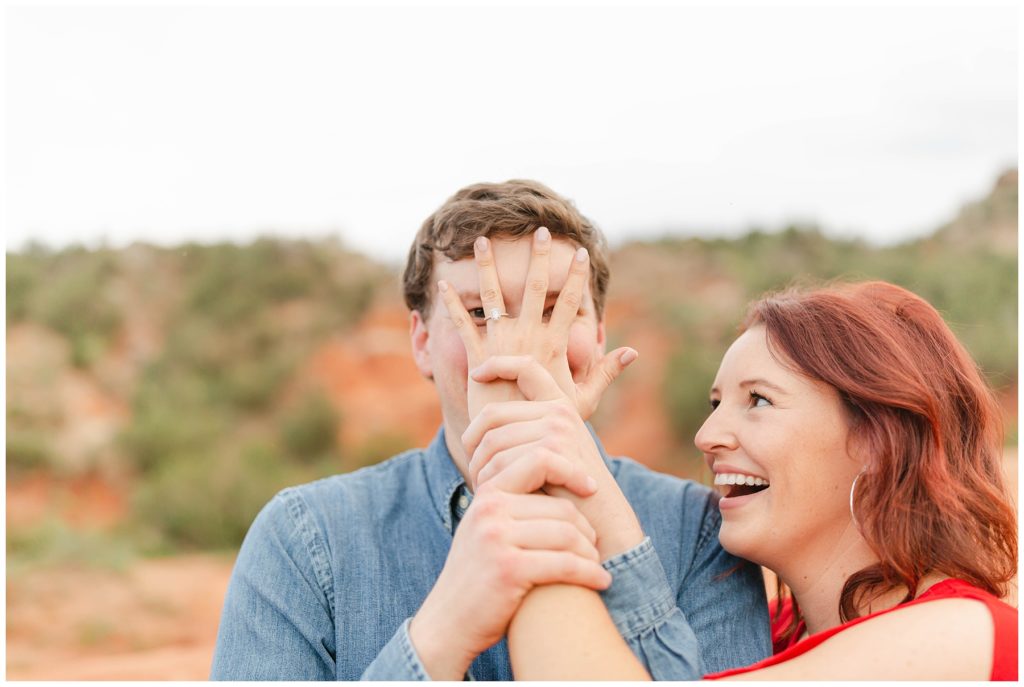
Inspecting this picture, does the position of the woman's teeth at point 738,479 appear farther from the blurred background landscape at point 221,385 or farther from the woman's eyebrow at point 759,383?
the blurred background landscape at point 221,385

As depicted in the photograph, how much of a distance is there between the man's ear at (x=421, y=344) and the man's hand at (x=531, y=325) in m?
0.42

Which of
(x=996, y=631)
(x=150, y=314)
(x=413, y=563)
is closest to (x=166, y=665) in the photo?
(x=413, y=563)

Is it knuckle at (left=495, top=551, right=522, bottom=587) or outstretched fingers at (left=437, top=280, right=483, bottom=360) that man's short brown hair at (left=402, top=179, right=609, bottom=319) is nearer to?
outstretched fingers at (left=437, top=280, right=483, bottom=360)

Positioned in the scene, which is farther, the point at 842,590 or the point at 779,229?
the point at 779,229

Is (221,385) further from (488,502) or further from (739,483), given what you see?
(488,502)

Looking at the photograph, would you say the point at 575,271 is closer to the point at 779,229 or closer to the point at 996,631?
the point at 996,631

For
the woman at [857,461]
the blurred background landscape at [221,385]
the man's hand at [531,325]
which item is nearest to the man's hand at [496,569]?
the woman at [857,461]

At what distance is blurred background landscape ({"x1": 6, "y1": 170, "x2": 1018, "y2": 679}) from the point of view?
9305mm

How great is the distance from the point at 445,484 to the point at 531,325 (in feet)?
2.00

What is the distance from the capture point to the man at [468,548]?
6.14ft

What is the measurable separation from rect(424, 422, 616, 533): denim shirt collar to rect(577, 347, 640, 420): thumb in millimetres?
144

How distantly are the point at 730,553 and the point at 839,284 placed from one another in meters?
0.91

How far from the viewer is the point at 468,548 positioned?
1889 mm

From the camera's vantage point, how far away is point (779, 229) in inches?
754
